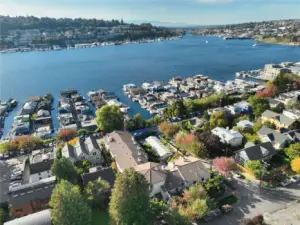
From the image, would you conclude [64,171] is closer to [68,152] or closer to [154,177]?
[68,152]

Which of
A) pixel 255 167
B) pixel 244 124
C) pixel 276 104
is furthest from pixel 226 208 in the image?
pixel 276 104

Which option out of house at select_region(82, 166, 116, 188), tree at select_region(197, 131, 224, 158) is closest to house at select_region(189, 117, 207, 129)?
tree at select_region(197, 131, 224, 158)

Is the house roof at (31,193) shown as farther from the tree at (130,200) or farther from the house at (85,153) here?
the tree at (130,200)

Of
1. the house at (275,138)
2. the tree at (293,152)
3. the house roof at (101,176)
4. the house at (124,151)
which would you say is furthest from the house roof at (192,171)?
the house at (275,138)

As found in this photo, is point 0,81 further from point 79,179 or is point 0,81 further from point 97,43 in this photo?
point 97,43

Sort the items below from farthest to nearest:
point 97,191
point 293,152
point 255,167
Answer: point 293,152, point 255,167, point 97,191
